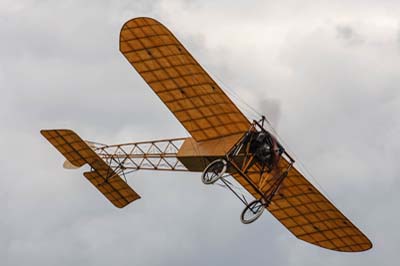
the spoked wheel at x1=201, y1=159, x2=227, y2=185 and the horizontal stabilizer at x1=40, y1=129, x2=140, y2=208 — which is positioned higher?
the spoked wheel at x1=201, y1=159, x2=227, y2=185

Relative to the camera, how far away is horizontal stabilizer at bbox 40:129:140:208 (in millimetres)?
46781

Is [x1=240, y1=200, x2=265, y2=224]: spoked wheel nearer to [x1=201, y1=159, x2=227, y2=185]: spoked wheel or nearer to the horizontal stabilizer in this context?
[x1=201, y1=159, x2=227, y2=185]: spoked wheel

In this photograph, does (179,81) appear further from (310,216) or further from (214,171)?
(310,216)

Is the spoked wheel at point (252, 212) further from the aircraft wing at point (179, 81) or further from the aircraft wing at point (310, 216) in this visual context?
the aircraft wing at point (310, 216)

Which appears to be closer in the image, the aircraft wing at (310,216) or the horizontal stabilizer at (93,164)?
the aircraft wing at (310,216)

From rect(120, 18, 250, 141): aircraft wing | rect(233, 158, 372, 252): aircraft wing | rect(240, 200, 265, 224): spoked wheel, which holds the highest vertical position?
rect(120, 18, 250, 141): aircraft wing

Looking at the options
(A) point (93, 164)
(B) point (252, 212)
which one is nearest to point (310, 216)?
(B) point (252, 212)

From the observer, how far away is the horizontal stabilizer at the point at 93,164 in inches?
1842

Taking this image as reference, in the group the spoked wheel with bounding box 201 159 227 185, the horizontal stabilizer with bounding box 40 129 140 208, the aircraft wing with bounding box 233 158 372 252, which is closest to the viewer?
the spoked wheel with bounding box 201 159 227 185

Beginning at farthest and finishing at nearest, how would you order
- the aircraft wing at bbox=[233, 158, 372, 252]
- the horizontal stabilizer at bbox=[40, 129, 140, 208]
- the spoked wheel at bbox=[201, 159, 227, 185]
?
1. the horizontal stabilizer at bbox=[40, 129, 140, 208]
2. the aircraft wing at bbox=[233, 158, 372, 252]
3. the spoked wheel at bbox=[201, 159, 227, 185]

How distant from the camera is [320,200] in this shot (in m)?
45.1

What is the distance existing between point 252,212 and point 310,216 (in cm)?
664

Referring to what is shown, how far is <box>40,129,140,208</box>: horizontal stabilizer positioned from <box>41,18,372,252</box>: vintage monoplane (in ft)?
1.71

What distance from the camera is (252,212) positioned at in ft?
131
